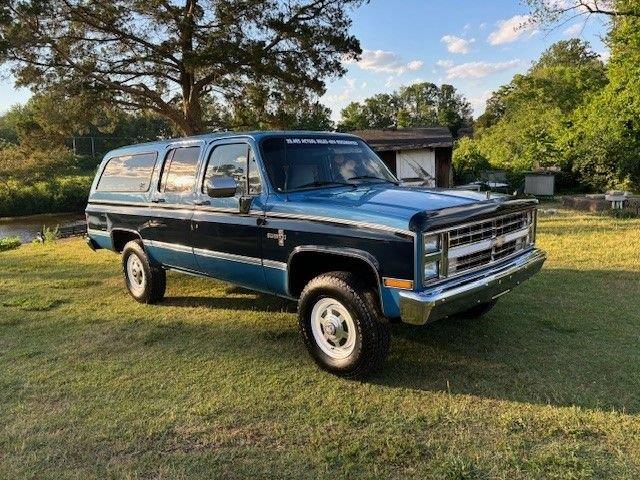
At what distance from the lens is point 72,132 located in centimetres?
1845

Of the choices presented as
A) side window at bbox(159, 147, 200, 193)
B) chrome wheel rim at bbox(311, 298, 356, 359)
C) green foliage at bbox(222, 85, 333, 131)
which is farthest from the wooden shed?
chrome wheel rim at bbox(311, 298, 356, 359)

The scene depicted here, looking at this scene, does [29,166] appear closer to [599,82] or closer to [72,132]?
[72,132]

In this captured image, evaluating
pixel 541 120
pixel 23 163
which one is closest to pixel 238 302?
→ pixel 23 163

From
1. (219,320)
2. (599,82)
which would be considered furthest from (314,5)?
(599,82)

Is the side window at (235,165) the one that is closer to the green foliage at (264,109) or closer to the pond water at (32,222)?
the green foliage at (264,109)

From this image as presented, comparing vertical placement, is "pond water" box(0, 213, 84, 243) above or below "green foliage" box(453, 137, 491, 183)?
below

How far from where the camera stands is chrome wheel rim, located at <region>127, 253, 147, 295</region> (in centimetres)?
666

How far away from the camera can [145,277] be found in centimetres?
649

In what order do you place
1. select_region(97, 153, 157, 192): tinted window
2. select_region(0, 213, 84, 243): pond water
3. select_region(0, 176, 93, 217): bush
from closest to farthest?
1. select_region(97, 153, 157, 192): tinted window
2. select_region(0, 213, 84, 243): pond water
3. select_region(0, 176, 93, 217): bush

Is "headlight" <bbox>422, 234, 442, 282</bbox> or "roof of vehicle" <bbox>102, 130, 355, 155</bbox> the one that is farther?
"roof of vehicle" <bbox>102, 130, 355, 155</bbox>

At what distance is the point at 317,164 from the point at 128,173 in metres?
3.07

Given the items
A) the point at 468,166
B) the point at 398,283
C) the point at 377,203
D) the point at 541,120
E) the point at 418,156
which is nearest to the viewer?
the point at 398,283

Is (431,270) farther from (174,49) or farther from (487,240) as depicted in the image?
(174,49)

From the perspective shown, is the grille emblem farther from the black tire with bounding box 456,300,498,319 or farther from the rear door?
the rear door
